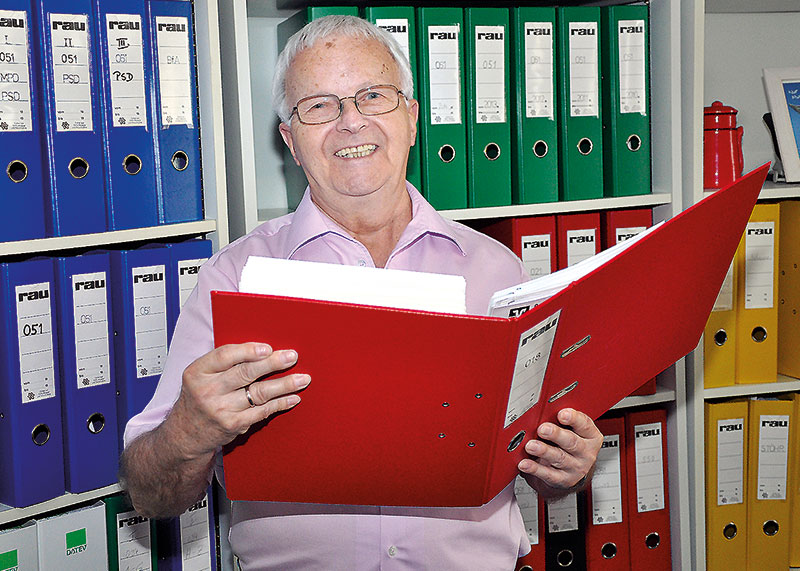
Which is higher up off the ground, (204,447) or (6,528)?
(204,447)

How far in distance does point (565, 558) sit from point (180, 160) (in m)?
1.22

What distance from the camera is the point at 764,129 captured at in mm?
2266

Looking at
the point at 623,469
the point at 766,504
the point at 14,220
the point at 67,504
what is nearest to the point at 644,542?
the point at 623,469

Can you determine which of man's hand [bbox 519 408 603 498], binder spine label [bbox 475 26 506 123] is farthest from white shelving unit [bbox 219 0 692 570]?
man's hand [bbox 519 408 603 498]

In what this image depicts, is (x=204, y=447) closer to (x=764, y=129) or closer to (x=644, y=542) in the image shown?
(x=644, y=542)

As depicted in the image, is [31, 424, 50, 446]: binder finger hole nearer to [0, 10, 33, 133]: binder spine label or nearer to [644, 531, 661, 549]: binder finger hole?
[0, 10, 33, 133]: binder spine label

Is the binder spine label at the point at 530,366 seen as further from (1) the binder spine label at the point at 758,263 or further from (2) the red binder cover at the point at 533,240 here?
(1) the binder spine label at the point at 758,263

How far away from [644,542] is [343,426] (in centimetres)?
127

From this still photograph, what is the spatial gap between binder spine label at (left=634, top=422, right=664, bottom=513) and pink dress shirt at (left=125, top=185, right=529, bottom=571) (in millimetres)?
572

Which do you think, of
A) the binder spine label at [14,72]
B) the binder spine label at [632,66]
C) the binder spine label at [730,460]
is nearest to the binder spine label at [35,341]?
the binder spine label at [14,72]

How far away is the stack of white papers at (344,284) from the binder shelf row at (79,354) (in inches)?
27.1

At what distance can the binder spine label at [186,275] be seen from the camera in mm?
1600

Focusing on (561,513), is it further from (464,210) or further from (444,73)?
(444,73)

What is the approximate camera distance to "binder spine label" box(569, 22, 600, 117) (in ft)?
5.94
